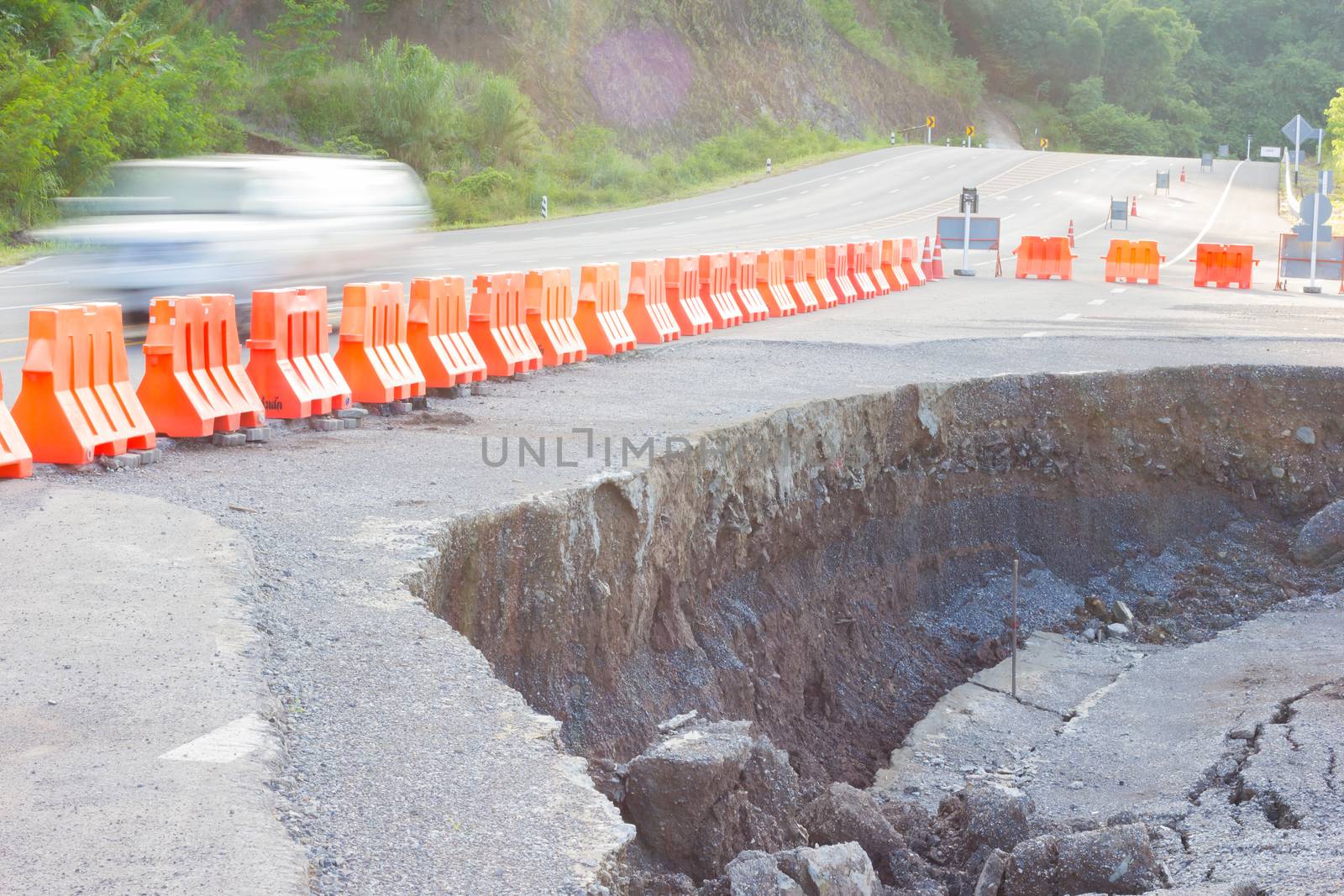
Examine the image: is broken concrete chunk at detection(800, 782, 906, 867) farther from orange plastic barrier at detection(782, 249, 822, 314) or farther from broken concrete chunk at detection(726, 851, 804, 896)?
orange plastic barrier at detection(782, 249, 822, 314)

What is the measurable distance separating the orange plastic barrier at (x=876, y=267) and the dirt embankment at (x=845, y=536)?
9.42 meters

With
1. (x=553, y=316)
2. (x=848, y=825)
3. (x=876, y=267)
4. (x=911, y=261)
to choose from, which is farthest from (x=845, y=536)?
(x=911, y=261)

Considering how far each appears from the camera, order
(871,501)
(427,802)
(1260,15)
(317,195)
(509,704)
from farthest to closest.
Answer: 1. (1260,15)
2. (317,195)
3. (871,501)
4. (509,704)
5. (427,802)

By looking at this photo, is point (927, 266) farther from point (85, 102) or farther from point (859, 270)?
point (85, 102)

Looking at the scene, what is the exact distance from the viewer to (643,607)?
9055mm

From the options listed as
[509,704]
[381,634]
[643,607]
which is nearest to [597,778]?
[509,704]

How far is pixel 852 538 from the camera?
40.8ft

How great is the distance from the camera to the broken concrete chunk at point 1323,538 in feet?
45.2

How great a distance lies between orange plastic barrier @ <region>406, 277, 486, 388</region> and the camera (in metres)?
12.0

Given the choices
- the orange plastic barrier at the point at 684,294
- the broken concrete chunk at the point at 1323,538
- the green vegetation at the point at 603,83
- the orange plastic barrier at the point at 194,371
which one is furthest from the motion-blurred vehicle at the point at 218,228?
the green vegetation at the point at 603,83

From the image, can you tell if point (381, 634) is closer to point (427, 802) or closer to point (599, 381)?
point (427, 802)

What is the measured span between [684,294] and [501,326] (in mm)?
4291

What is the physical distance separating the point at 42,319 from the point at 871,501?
6.94 meters

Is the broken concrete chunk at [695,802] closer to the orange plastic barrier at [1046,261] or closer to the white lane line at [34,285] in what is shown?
the white lane line at [34,285]
